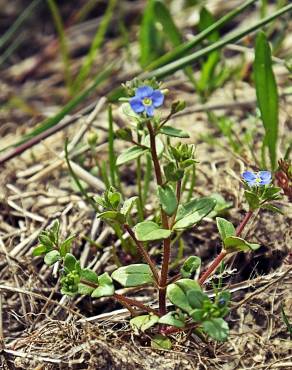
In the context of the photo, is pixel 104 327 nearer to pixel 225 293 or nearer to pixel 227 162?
pixel 225 293

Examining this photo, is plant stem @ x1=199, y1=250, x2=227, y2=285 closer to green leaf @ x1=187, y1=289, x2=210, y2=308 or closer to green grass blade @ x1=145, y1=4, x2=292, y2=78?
green leaf @ x1=187, y1=289, x2=210, y2=308

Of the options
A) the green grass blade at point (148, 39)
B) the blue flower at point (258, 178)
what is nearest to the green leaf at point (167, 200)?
the blue flower at point (258, 178)

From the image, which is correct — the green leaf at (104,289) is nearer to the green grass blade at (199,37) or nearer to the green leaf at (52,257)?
the green leaf at (52,257)

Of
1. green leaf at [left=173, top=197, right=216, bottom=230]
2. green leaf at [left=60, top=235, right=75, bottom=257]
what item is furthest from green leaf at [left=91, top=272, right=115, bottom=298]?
green leaf at [left=173, top=197, right=216, bottom=230]

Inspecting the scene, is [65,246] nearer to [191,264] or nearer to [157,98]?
[191,264]

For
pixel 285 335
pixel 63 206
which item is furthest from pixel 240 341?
pixel 63 206

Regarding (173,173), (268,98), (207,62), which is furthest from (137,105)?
(207,62)
